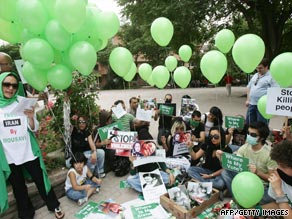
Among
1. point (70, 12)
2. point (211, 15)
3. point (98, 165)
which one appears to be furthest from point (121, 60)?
point (211, 15)

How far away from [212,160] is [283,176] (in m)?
1.41

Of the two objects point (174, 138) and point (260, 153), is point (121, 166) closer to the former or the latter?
point (174, 138)

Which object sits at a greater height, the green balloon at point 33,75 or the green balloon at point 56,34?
the green balloon at point 56,34

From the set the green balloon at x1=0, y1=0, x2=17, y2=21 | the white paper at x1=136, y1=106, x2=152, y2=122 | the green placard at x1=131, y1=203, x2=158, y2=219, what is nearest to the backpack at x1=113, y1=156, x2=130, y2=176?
the white paper at x1=136, y1=106, x2=152, y2=122

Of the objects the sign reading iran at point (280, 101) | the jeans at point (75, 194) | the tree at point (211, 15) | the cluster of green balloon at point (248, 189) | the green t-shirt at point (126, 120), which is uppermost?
the tree at point (211, 15)

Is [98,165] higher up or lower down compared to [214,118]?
lower down

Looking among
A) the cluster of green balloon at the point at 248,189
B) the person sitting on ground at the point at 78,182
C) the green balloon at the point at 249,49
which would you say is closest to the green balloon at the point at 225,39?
the green balloon at the point at 249,49

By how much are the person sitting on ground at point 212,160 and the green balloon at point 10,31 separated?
2.96 metres

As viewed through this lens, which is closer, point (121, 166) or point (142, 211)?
point (142, 211)

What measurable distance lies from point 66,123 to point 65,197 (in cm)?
115

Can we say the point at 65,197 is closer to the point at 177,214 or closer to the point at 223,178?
the point at 177,214

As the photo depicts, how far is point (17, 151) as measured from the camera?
114 inches

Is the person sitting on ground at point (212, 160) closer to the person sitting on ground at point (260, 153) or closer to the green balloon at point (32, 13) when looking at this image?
the person sitting on ground at point (260, 153)

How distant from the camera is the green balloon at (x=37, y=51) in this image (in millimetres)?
2723
